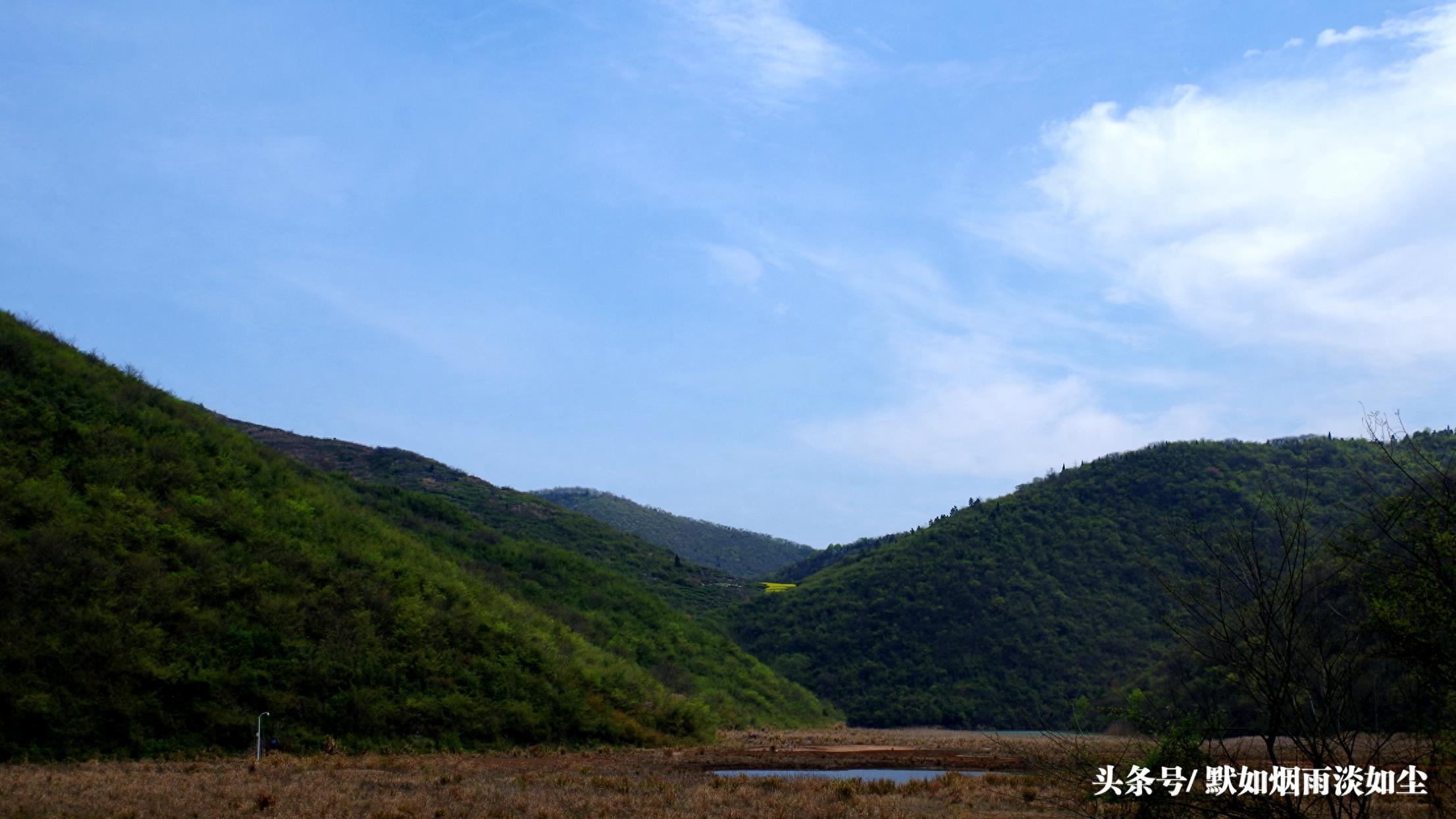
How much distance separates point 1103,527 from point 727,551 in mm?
92093

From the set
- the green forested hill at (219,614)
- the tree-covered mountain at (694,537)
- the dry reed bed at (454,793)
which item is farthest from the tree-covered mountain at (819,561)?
the dry reed bed at (454,793)

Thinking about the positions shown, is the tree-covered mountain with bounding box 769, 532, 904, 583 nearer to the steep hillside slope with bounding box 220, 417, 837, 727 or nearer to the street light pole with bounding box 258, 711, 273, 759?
the steep hillside slope with bounding box 220, 417, 837, 727

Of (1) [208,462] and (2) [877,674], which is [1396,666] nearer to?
(1) [208,462]

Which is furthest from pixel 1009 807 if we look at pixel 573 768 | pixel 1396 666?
pixel 573 768

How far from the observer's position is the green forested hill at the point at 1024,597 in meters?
64.2

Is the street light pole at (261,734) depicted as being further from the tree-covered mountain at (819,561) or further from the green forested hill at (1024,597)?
the tree-covered mountain at (819,561)

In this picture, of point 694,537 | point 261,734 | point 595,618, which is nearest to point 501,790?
point 261,734

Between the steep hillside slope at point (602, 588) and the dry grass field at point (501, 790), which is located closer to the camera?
the dry grass field at point (501, 790)

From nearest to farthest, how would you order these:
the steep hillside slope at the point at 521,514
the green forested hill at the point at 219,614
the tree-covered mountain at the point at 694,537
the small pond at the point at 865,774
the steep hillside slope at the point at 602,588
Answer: the small pond at the point at 865,774
the green forested hill at the point at 219,614
the steep hillside slope at the point at 602,588
the steep hillside slope at the point at 521,514
the tree-covered mountain at the point at 694,537

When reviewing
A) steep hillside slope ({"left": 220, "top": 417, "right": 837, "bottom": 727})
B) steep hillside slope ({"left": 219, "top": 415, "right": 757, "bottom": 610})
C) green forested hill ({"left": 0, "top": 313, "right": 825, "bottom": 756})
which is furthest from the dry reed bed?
steep hillside slope ({"left": 219, "top": 415, "right": 757, "bottom": 610})

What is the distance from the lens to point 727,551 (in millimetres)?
162375

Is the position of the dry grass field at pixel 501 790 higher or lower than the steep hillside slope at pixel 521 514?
lower

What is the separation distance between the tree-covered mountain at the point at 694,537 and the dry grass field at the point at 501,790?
120 metres

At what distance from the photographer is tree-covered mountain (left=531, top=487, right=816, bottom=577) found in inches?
5979
